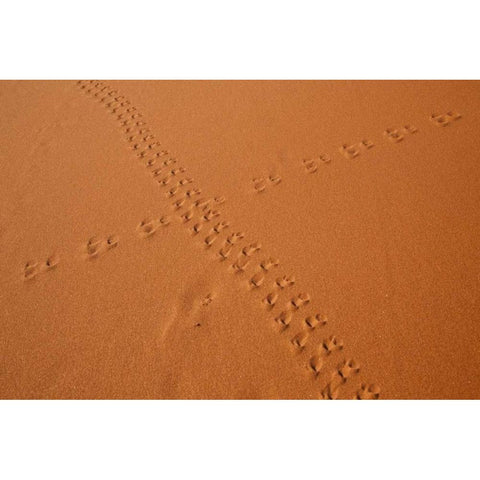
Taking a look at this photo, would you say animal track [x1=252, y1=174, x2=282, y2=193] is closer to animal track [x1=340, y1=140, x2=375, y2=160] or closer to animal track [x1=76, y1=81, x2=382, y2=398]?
animal track [x1=76, y1=81, x2=382, y2=398]

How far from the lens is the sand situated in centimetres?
264

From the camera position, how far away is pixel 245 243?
10.9ft

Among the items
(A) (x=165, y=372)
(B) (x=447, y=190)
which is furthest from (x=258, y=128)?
(A) (x=165, y=372)

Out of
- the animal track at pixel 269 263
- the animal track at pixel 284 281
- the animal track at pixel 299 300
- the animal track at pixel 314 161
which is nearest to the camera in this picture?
the animal track at pixel 299 300

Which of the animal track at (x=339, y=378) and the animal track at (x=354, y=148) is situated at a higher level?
the animal track at (x=354, y=148)

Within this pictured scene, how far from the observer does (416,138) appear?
4059 mm

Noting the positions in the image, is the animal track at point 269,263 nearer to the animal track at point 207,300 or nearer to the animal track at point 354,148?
the animal track at point 207,300

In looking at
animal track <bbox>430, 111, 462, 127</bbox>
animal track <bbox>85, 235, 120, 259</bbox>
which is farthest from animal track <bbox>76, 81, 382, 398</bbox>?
animal track <bbox>430, 111, 462, 127</bbox>

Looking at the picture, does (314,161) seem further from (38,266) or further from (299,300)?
(38,266)

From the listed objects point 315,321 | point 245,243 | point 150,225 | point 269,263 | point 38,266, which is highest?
point 38,266

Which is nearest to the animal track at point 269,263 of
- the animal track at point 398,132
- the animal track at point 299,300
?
the animal track at point 299,300

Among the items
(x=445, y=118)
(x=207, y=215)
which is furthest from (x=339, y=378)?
(x=445, y=118)

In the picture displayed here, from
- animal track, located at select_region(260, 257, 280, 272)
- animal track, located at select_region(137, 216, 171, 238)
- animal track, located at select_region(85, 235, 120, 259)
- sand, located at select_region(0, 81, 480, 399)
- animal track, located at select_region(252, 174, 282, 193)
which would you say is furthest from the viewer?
animal track, located at select_region(252, 174, 282, 193)

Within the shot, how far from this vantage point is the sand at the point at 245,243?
264 centimetres
